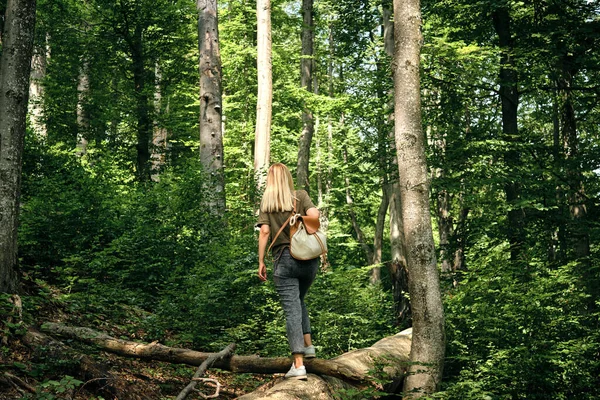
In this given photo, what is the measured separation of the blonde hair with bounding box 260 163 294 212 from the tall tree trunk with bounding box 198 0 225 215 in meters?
7.16

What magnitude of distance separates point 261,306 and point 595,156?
7313 millimetres

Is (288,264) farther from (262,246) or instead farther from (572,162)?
(572,162)

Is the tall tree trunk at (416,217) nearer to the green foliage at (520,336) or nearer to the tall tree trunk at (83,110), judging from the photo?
the green foliage at (520,336)

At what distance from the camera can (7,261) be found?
622cm

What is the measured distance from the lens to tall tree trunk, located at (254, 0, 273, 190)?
13930mm

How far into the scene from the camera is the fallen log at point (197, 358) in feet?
18.6

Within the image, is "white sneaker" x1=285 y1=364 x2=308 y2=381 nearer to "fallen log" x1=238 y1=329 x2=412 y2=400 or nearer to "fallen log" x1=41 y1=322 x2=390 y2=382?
"fallen log" x1=238 y1=329 x2=412 y2=400

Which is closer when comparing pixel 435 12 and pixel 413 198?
pixel 413 198

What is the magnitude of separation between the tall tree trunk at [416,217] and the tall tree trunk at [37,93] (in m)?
13.3

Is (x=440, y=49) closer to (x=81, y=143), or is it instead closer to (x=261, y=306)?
(x=261, y=306)

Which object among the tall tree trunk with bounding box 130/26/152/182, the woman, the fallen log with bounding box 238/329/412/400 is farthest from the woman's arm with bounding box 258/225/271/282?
the tall tree trunk with bounding box 130/26/152/182

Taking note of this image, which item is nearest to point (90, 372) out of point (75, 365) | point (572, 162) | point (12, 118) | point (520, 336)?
point (75, 365)

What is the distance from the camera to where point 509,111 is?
13039mm

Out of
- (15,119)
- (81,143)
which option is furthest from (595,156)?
(81,143)
